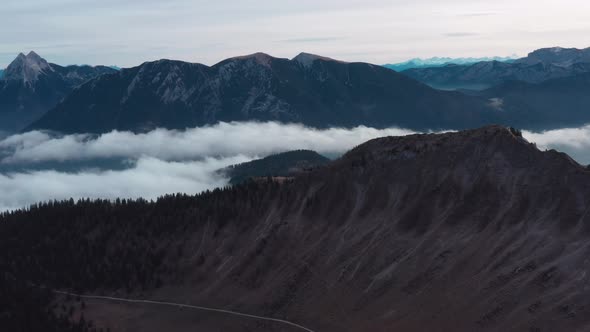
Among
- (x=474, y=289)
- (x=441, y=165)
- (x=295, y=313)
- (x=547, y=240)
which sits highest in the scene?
(x=441, y=165)

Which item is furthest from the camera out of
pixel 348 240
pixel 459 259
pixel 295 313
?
pixel 348 240

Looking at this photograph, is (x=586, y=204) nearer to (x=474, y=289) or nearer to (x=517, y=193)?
(x=517, y=193)

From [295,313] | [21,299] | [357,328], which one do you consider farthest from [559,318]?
[21,299]

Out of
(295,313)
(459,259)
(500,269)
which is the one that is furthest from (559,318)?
(295,313)

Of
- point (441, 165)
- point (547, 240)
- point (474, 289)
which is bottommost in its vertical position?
point (474, 289)

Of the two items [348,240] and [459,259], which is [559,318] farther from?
[348,240]

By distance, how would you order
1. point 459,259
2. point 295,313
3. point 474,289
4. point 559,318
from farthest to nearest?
point 295,313 < point 459,259 < point 474,289 < point 559,318

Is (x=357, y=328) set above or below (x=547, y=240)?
below

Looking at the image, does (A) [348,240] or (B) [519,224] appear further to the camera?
(A) [348,240]

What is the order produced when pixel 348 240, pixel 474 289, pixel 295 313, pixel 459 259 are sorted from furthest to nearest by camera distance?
pixel 348 240 → pixel 295 313 → pixel 459 259 → pixel 474 289
